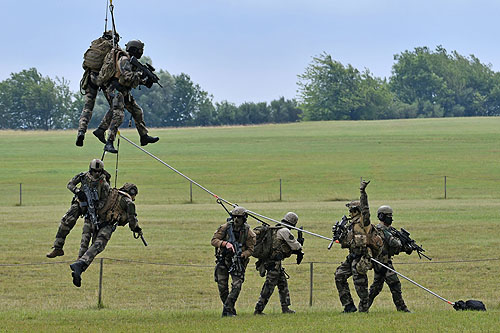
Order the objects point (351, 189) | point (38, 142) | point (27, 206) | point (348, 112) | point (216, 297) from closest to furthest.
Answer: point (216, 297), point (27, 206), point (351, 189), point (38, 142), point (348, 112)

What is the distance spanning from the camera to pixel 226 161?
2990 inches

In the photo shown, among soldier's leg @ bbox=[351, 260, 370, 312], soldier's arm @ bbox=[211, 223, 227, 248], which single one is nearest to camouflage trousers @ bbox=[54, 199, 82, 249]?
soldier's arm @ bbox=[211, 223, 227, 248]

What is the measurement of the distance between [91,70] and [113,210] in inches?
105

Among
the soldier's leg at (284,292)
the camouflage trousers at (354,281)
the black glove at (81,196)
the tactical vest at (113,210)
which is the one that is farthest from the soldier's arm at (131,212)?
the camouflage trousers at (354,281)

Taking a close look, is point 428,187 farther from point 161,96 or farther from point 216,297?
point 161,96

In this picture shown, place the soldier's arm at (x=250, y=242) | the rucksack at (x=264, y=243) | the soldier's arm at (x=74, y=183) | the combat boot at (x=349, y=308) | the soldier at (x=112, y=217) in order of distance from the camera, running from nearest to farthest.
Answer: the soldier's arm at (x=74, y=183) < the soldier at (x=112, y=217) < the soldier's arm at (x=250, y=242) < the rucksack at (x=264, y=243) < the combat boot at (x=349, y=308)

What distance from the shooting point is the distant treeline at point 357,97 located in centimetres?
10100

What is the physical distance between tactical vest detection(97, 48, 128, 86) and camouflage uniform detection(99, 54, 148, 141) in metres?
0.07

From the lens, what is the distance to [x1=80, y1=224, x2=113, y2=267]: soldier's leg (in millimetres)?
16938

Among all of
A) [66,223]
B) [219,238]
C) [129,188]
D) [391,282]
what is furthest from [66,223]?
[391,282]

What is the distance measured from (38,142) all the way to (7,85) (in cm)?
3728

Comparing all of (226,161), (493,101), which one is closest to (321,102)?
(493,101)

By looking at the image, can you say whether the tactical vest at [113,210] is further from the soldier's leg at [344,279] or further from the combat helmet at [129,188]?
the soldier's leg at [344,279]

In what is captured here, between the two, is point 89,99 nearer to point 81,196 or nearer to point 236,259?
point 81,196
